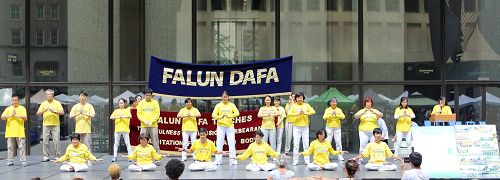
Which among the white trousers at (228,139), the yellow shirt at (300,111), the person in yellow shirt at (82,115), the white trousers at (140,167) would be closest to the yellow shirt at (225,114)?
the white trousers at (228,139)

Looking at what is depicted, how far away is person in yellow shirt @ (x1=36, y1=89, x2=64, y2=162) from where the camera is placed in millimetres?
17016

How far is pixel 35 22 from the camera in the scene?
20.0 metres

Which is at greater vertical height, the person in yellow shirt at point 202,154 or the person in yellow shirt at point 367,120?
the person in yellow shirt at point 367,120

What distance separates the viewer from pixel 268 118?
16734mm

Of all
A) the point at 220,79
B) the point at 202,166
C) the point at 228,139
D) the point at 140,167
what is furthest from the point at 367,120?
the point at 140,167

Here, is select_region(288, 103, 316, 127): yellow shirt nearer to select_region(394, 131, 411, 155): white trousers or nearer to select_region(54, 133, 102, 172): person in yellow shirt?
select_region(394, 131, 411, 155): white trousers

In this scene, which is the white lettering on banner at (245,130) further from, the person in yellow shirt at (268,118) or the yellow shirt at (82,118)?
the yellow shirt at (82,118)

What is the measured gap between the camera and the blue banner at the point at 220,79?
57.3 ft

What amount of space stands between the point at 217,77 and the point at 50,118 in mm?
4758

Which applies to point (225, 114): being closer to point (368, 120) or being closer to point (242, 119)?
point (242, 119)

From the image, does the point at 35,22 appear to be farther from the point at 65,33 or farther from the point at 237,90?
the point at 237,90

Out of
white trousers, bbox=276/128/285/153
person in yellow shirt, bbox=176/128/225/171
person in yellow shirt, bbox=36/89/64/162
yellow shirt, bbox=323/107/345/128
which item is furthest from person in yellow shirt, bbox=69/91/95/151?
yellow shirt, bbox=323/107/345/128

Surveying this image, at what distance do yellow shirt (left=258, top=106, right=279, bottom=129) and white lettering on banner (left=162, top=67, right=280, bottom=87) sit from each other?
1.18m

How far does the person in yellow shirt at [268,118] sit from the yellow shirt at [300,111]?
46 cm
